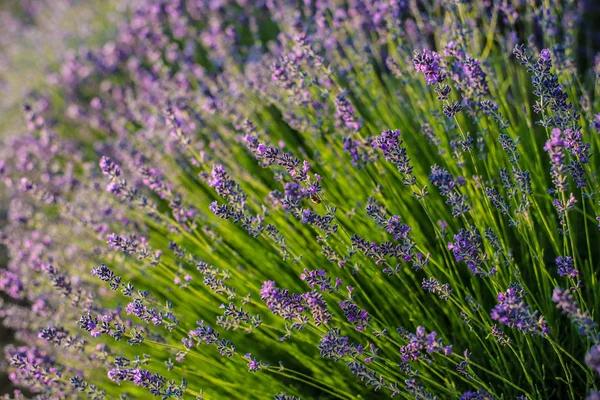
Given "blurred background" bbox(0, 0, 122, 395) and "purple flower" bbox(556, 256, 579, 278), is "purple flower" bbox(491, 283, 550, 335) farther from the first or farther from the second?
"blurred background" bbox(0, 0, 122, 395)

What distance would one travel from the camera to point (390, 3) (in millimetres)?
2488

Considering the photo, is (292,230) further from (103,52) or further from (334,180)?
(103,52)

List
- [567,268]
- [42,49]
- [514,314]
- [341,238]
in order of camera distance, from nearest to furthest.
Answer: [514,314] → [567,268] → [341,238] → [42,49]

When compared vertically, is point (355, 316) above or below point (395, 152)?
below

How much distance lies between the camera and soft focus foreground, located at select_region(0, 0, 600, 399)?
5.55 feet

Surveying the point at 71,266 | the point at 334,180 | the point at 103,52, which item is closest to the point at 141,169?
the point at 334,180

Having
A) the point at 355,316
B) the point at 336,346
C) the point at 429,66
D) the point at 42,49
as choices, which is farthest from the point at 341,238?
the point at 42,49

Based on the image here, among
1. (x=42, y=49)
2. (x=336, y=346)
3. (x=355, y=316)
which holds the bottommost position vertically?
(x=336, y=346)

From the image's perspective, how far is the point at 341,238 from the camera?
212cm

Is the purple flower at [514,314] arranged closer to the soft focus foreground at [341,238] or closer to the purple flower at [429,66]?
the soft focus foreground at [341,238]

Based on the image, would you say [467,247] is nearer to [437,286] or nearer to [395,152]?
[437,286]

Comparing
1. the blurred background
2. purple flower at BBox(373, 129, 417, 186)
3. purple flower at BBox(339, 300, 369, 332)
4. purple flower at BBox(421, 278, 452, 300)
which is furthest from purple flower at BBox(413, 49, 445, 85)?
the blurred background

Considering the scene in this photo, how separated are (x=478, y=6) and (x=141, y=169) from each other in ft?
7.01

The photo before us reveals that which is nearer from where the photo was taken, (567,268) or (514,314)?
(514,314)
